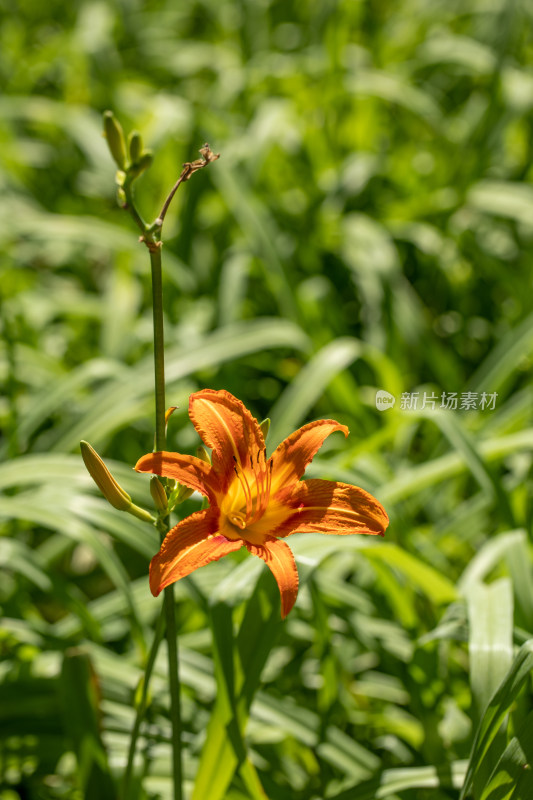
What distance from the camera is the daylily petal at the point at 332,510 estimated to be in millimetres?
622

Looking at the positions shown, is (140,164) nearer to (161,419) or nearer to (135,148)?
(135,148)

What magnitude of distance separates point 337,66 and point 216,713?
1.85 metres

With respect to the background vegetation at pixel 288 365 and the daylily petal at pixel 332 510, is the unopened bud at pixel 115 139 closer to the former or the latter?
the daylily petal at pixel 332 510

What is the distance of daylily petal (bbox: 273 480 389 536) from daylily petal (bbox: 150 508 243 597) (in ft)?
0.21

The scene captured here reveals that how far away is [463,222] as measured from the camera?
6.93 ft

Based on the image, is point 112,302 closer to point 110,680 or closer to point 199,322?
point 199,322

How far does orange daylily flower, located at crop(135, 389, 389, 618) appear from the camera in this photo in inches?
23.1

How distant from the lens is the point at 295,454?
66 centimetres

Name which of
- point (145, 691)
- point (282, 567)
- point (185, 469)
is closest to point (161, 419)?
point (185, 469)

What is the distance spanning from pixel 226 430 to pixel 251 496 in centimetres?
7

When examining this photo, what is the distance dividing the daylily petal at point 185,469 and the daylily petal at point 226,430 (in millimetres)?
14

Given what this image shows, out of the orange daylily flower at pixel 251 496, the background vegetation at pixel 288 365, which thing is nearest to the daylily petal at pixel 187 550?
the orange daylily flower at pixel 251 496

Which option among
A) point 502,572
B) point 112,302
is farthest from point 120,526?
point 112,302

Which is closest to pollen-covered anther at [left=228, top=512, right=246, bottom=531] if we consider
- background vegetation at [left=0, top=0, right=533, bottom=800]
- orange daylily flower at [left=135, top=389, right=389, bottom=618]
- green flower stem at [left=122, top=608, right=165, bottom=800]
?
orange daylily flower at [left=135, top=389, right=389, bottom=618]
